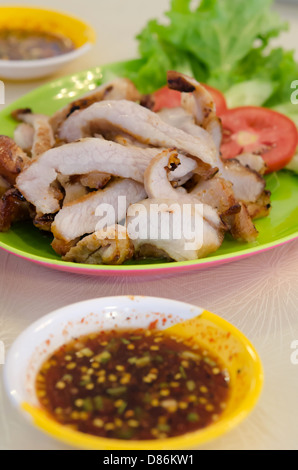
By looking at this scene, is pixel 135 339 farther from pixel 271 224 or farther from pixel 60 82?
pixel 60 82

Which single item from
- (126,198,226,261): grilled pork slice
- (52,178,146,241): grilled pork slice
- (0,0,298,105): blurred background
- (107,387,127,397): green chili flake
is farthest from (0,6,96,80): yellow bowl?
(107,387,127,397): green chili flake

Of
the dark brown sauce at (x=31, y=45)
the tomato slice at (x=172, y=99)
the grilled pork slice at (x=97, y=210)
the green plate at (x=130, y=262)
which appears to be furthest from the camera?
the dark brown sauce at (x=31, y=45)

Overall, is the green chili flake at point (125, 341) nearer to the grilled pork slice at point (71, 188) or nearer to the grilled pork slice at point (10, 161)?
the grilled pork slice at point (71, 188)

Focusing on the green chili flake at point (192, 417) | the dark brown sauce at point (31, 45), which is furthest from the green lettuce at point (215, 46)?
the green chili flake at point (192, 417)

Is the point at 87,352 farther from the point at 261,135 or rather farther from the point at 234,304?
the point at 261,135

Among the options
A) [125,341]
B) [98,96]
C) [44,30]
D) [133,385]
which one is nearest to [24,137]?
[98,96]
